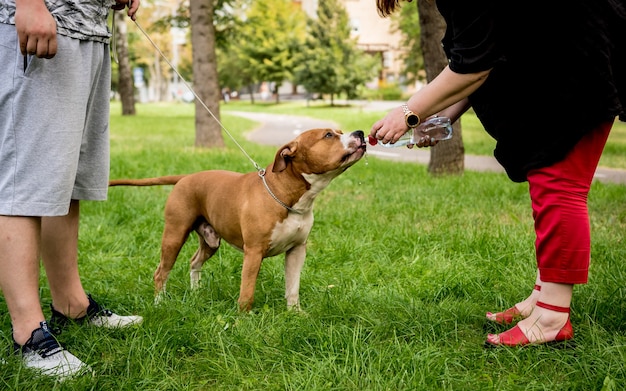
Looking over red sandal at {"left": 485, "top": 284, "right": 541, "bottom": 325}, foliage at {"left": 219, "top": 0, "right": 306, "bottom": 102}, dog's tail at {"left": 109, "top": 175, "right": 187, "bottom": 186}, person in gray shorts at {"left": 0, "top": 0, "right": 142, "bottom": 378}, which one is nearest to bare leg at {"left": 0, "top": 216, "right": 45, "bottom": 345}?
person in gray shorts at {"left": 0, "top": 0, "right": 142, "bottom": 378}

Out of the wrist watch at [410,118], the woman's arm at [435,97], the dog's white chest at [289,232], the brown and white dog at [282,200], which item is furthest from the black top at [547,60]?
the dog's white chest at [289,232]

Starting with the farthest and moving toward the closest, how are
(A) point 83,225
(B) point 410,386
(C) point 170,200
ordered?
(A) point 83,225, (C) point 170,200, (B) point 410,386

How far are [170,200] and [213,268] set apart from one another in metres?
0.63

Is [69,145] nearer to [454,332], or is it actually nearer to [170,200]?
[170,200]

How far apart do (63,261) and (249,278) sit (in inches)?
37.1

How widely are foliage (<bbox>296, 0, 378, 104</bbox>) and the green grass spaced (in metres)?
34.4

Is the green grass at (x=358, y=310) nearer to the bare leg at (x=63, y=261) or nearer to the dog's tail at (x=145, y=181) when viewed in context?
the bare leg at (x=63, y=261)

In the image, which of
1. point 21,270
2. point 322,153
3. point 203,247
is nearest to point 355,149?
point 322,153

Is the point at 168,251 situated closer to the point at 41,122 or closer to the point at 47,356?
the point at 47,356

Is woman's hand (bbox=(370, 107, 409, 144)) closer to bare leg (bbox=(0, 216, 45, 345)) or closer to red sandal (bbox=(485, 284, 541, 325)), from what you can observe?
red sandal (bbox=(485, 284, 541, 325))

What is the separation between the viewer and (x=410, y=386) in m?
2.44

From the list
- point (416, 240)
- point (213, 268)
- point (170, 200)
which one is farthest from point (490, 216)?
point (170, 200)

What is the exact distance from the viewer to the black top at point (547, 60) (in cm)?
250

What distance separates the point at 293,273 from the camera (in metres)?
3.62
